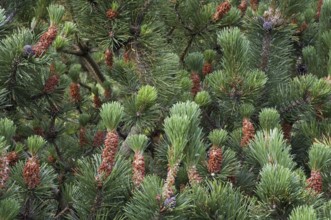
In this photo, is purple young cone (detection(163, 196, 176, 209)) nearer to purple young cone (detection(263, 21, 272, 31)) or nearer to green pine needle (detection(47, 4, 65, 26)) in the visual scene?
green pine needle (detection(47, 4, 65, 26))

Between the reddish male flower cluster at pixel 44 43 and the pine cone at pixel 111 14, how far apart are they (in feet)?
0.80

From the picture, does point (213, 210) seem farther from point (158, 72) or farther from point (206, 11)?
point (206, 11)

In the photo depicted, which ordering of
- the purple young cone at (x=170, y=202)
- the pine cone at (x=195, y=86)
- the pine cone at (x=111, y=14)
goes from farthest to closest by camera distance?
the pine cone at (x=195, y=86) → the pine cone at (x=111, y=14) → the purple young cone at (x=170, y=202)

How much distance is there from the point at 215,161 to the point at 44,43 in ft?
2.33

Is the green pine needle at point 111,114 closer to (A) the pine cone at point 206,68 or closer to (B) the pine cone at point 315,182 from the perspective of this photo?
(B) the pine cone at point 315,182

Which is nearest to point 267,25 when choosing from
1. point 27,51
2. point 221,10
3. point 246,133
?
point 221,10

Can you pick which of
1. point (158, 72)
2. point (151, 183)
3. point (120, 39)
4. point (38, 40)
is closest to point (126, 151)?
point (158, 72)

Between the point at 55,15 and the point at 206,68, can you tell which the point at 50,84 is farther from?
the point at 206,68

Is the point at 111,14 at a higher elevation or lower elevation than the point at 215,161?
higher

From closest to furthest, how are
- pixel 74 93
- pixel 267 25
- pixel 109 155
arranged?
pixel 109 155 < pixel 267 25 < pixel 74 93

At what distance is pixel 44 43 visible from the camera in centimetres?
173

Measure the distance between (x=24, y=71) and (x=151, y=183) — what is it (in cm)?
69

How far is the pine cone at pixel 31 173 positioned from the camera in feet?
4.87

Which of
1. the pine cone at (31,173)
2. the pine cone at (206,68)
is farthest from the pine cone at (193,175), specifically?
the pine cone at (206,68)
